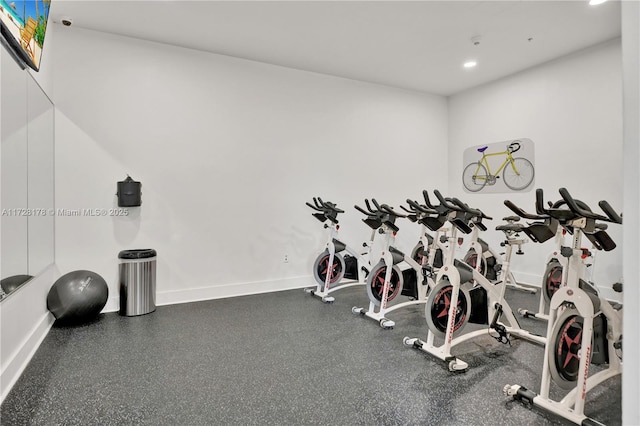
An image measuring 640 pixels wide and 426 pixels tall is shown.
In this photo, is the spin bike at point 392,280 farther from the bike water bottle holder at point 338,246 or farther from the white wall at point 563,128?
the white wall at point 563,128

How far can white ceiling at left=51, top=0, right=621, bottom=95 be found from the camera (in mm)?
3551

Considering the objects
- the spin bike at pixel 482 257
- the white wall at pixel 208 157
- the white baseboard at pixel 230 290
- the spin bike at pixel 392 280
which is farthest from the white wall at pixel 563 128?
the white baseboard at pixel 230 290

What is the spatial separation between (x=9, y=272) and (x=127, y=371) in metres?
1.11

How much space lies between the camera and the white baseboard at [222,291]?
14.1 feet

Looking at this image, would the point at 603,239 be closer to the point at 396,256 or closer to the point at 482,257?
the point at 396,256

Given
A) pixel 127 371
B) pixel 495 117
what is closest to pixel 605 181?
pixel 495 117

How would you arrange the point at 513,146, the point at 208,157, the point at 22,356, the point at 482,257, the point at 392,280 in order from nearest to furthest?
the point at 22,356 → the point at 392,280 → the point at 482,257 → the point at 208,157 → the point at 513,146

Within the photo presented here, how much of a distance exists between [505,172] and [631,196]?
5.53 m

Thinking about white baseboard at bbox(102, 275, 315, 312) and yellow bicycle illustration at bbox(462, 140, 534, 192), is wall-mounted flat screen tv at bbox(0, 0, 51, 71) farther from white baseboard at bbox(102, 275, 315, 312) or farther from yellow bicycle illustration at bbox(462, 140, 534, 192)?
yellow bicycle illustration at bbox(462, 140, 534, 192)

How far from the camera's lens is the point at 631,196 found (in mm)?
709

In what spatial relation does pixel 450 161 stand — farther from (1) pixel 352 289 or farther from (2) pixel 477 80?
(1) pixel 352 289

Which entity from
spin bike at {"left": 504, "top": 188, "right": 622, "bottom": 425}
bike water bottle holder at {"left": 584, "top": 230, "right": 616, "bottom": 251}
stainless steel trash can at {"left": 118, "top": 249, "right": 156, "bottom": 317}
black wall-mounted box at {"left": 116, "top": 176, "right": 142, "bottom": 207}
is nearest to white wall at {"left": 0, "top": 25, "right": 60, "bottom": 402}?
stainless steel trash can at {"left": 118, "top": 249, "right": 156, "bottom": 317}

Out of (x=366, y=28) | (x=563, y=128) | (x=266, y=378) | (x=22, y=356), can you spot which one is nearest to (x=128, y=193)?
(x=22, y=356)

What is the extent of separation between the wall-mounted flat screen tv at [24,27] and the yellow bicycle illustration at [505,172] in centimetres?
592
